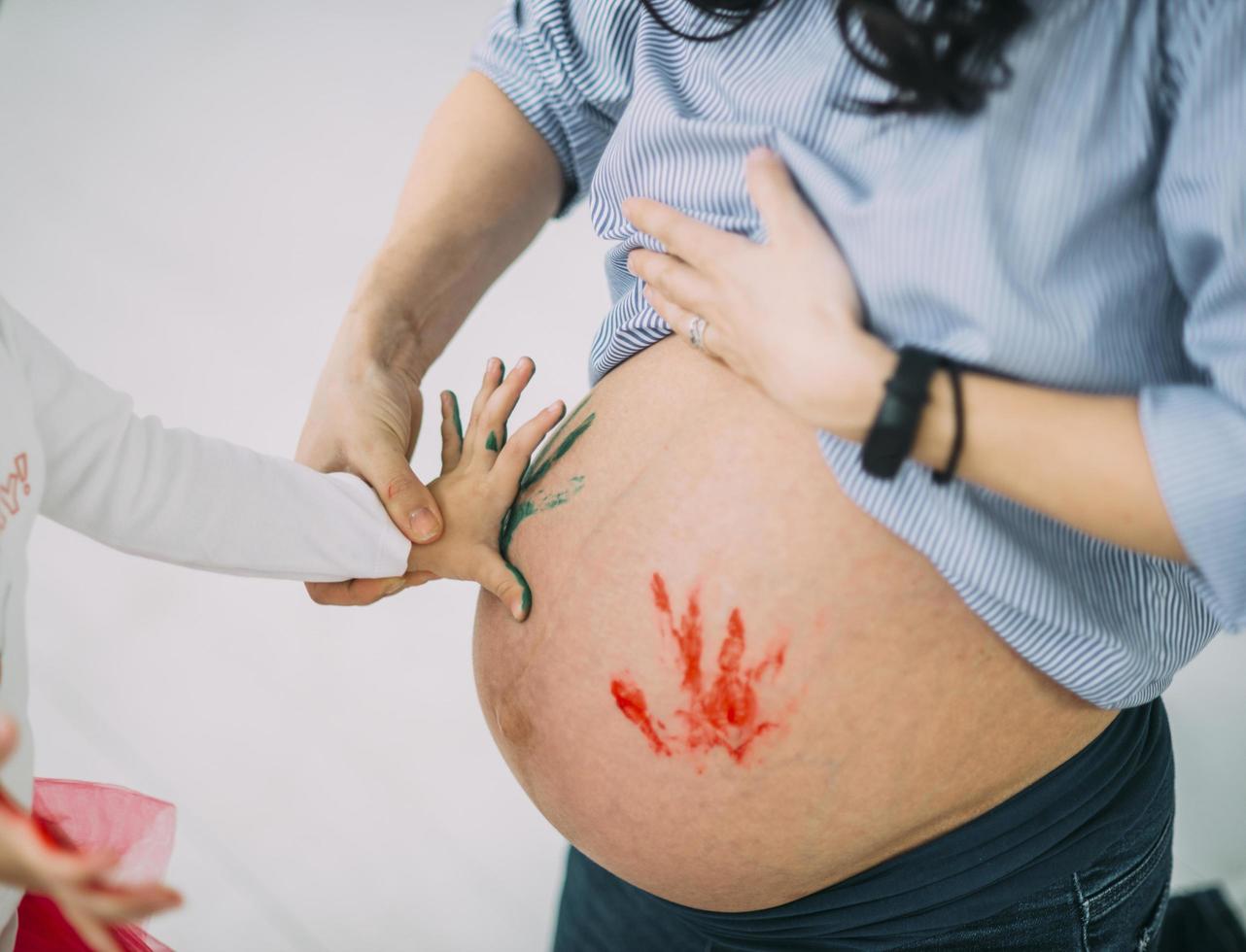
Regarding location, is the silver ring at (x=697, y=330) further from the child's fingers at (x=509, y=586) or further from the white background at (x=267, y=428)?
the white background at (x=267, y=428)

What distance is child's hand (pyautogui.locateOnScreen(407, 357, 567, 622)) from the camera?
771mm

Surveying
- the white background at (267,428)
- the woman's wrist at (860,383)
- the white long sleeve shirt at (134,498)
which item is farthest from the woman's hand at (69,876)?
the white background at (267,428)

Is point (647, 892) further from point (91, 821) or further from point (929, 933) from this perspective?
point (91, 821)

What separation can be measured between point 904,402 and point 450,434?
0.43m

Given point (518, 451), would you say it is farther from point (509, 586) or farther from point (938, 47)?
point (938, 47)

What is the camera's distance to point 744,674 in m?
0.64

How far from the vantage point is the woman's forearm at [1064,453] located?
51 cm

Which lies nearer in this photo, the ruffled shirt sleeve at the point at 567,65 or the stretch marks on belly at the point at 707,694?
the stretch marks on belly at the point at 707,694

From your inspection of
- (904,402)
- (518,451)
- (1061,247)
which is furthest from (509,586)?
(1061,247)

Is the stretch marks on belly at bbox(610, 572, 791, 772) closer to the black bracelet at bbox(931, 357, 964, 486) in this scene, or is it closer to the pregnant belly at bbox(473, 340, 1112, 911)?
the pregnant belly at bbox(473, 340, 1112, 911)

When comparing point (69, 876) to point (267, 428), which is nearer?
A: point (69, 876)

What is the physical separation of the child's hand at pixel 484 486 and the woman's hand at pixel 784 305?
208 millimetres

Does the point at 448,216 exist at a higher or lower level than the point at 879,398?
higher

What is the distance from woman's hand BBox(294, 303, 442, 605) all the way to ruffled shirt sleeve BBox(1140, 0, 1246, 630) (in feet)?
1.66
